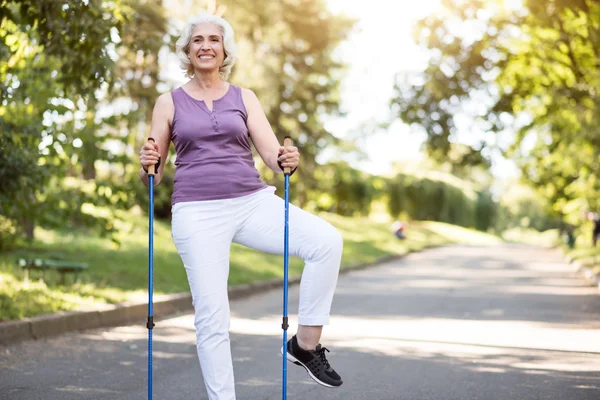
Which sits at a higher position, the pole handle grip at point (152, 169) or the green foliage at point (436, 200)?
the pole handle grip at point (152, 169)

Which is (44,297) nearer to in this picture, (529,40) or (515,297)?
(515,297)

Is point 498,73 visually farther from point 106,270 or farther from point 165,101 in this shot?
point 165,101

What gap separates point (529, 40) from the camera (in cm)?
2483

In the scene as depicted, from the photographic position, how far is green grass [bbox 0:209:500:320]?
32.4 ft

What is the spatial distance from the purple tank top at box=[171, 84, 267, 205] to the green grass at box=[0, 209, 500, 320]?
15.9ft

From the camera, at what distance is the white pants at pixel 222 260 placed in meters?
4.36

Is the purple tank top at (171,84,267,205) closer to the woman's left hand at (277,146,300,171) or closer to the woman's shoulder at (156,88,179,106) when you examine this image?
the woman's shoulder at (156,88,179,106)

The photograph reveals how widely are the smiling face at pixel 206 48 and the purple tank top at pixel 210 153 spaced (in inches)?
8.2

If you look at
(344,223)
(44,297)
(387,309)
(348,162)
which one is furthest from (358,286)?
(348,162)

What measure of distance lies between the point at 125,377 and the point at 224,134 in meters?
3.03

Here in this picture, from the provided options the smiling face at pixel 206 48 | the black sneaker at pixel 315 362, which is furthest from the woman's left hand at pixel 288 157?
the black sneaker at pixel 315 362

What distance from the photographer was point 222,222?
4.41m

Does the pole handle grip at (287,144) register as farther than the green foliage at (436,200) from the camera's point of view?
No

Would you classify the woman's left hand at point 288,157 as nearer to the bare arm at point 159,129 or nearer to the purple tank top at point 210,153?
→ the purple tank top at point 210,153
